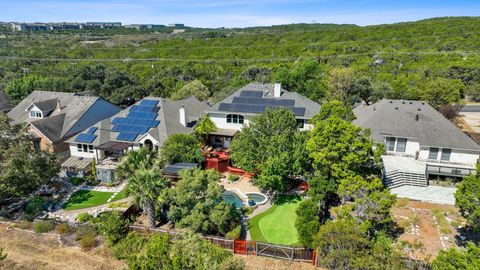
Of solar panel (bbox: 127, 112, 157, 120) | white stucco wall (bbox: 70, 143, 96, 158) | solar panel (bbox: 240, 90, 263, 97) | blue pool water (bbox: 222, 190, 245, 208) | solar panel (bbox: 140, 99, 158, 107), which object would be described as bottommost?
blue pool water (bbox: 222, 190, 245, 208)

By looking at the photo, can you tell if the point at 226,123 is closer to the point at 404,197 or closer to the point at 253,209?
the point at 253,209

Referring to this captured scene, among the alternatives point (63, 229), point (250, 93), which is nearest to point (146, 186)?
point (63, 229)

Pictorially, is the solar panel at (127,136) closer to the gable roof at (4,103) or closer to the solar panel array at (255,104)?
the solar panel array at (255,104)

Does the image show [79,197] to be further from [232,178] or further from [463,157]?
[463,157]

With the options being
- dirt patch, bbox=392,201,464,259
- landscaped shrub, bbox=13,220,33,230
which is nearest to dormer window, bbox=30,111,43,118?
landscaped shrub, bbox=13,220,33,230

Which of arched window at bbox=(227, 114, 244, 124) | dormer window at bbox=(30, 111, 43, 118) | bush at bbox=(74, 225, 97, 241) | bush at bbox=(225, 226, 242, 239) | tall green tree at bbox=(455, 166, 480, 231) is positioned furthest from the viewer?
dormer window at bbox=(30, 111, 43, 118)

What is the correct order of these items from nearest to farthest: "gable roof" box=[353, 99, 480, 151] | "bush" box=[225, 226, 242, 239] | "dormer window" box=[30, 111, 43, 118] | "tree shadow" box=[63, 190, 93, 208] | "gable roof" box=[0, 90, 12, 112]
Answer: "bush" box=[225, 226, 242, 239] → "tree shadow" box=[63, 190, 93, 208] → "gable roof" box=[353, 99, 480, 151] → "dormer window" box=[30, 111, 43, 118] → "gable roof" box=[0, 90, 12, 112]

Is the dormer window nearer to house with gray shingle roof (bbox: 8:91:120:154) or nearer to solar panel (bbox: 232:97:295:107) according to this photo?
house with gray shingle roof (bbox: 8:91:120:154)

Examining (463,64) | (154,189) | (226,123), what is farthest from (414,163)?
(463,64)
